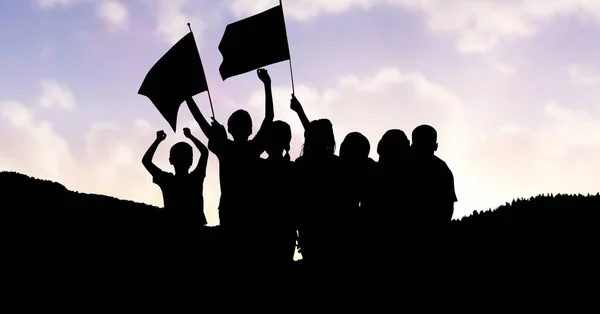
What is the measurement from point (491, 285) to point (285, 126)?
2.86 metres

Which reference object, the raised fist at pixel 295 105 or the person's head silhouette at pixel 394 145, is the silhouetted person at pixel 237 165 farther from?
the person's head silhouette at pixel 394 145

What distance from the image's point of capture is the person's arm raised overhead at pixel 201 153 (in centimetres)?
862

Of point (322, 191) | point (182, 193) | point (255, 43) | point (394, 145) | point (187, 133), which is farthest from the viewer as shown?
point (255, 43)

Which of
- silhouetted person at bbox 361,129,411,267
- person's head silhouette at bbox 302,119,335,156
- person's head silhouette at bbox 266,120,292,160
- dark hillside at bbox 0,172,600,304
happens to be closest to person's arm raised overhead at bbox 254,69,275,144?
person's head silhouette at bbox 266,120,292,160

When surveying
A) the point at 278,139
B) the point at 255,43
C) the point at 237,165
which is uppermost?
the point at 255,43

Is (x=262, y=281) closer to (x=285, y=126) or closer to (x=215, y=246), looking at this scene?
(x=285, y=126)

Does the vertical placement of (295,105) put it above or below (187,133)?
below

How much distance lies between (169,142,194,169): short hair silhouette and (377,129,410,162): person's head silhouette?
2622 mm

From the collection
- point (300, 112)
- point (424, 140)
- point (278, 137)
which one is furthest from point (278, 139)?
point (424, 140)

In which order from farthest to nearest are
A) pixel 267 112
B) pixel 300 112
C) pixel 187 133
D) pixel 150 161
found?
pixel 187 133, pixel 150 161, pixel 300 112, pixel 267 112

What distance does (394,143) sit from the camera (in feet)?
23.1

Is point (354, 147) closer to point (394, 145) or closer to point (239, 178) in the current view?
point (394, 145)

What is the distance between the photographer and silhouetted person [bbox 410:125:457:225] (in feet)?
22.7

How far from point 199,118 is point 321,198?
75.5 inches
